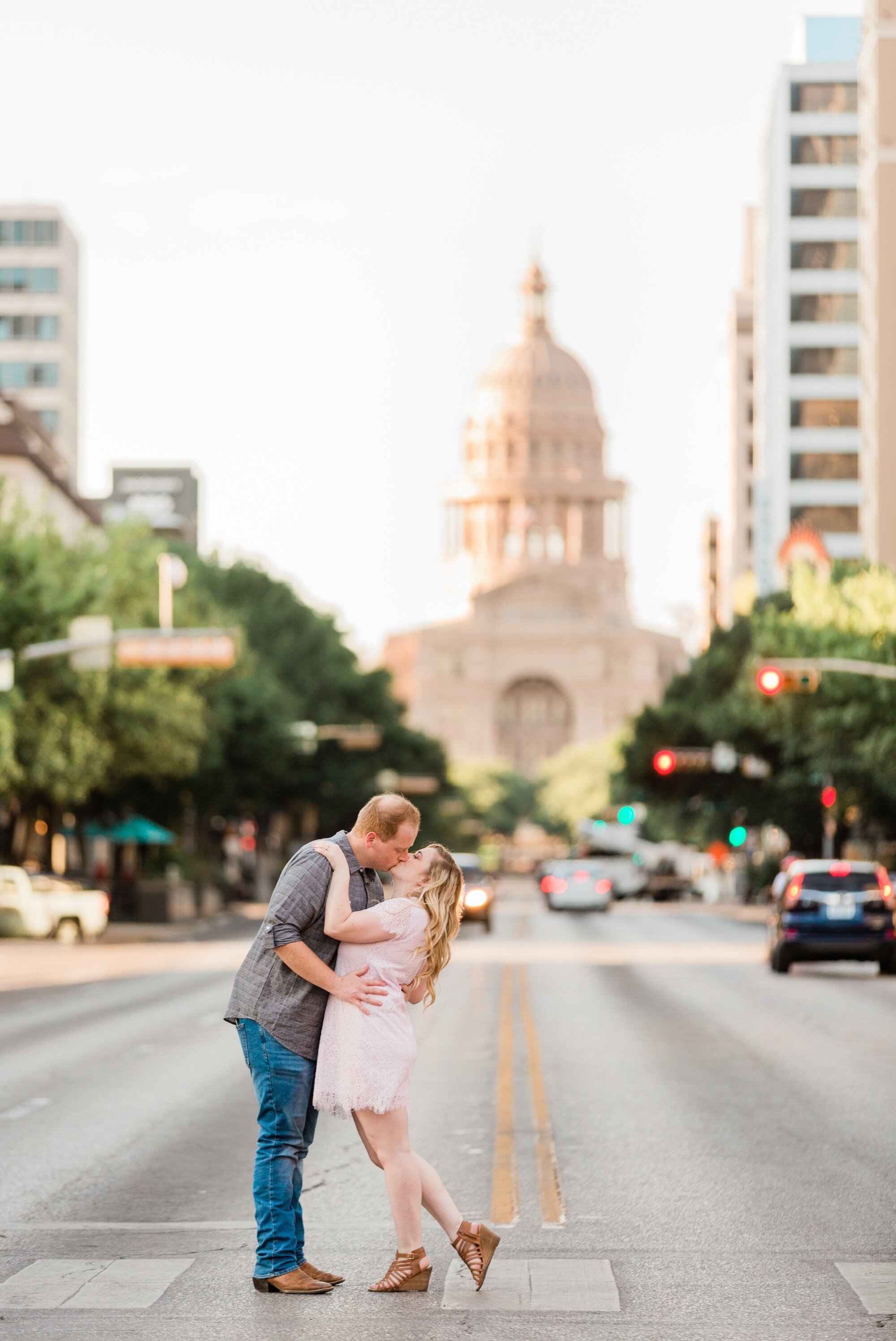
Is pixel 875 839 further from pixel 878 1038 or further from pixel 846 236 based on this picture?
pixel 878 1038

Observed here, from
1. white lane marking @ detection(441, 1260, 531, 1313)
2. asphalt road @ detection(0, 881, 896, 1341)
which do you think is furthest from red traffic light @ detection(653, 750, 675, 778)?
white lane marking @ detection(441, 1260, 531, 1313)

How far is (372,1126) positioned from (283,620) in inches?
2808

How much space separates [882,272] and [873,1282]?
7183 centimetres

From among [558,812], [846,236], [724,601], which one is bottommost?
[558,812]

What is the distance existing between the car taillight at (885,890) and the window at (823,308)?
73.9m

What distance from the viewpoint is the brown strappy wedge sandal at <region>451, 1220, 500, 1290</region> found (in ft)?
25.7

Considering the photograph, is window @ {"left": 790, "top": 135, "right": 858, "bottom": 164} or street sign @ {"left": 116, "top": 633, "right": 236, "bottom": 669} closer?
street sign @ {"left": 116, "top": 633, "right": 236, "bottom": 669}

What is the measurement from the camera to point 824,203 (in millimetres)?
100688

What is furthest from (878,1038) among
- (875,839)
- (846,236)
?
(846,236)

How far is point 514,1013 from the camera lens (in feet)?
74.0

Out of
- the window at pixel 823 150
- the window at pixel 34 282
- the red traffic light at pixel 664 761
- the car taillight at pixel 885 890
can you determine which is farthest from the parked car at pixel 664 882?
the car taillight at pixel 885 890

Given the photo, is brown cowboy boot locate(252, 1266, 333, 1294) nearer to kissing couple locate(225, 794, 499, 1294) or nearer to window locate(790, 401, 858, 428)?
kissing couple locate(225, 794, 499, 1294)

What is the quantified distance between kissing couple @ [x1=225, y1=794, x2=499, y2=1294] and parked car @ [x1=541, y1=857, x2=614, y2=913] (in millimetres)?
56277

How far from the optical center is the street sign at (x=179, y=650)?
34.6 metres
